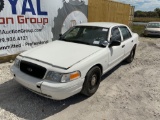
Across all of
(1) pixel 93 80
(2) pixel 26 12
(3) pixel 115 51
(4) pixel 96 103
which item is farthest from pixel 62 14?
(4) pixel 96 103

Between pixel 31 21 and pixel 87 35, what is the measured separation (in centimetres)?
284

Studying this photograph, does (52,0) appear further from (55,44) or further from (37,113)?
(37,113)

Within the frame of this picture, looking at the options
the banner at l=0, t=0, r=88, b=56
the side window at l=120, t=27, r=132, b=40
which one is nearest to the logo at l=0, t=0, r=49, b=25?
the banner at l=0, t=0, r=88, b=56

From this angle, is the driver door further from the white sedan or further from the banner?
the banner

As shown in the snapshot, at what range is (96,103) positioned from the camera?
3750 mm

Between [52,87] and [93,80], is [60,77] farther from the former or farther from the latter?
[93,80]

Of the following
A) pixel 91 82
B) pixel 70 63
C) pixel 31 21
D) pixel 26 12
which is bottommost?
pixel 91 82

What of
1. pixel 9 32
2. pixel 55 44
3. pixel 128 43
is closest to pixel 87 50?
pixel 55 44

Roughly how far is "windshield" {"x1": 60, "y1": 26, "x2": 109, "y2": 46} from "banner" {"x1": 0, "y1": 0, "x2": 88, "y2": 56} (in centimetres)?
205

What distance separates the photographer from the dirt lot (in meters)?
3.31

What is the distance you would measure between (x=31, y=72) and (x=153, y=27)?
46.9ft

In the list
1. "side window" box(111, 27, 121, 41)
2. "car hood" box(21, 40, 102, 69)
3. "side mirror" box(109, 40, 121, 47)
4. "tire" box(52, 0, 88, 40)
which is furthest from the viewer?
"tire" box(52, 0, 88, 40)

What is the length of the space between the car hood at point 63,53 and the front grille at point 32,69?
175 millimetres

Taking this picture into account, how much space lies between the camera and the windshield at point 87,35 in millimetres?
4441
